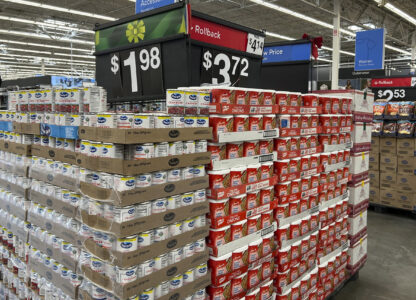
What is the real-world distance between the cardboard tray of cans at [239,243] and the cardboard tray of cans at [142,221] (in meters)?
0.32

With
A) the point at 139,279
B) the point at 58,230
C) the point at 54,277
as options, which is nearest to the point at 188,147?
the point at 139,279

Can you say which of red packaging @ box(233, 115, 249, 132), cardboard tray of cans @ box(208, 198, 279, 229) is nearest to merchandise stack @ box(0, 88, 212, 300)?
cardboard tray of cans @ box(208, 198, 279, 229)

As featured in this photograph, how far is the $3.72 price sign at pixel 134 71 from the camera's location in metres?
3.01

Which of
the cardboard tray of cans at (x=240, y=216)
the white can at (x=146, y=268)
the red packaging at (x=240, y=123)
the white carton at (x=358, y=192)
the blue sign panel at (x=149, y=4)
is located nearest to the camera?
the white can at (x=146, y=268)

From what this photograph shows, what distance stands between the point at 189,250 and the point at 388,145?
21.3ft

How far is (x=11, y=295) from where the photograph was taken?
322 cm

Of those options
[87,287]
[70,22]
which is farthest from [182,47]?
[70,22]

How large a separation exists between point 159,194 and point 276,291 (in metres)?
1.74

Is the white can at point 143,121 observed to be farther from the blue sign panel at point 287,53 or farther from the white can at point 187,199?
the blue sign panel at point 287,53

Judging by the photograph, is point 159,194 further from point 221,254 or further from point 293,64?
point 293,64

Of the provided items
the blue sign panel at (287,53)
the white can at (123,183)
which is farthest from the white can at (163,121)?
the blue sign panel at (287,53)

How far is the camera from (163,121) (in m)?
2.06

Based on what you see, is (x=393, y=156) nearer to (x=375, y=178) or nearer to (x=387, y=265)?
(x=375, y=178)

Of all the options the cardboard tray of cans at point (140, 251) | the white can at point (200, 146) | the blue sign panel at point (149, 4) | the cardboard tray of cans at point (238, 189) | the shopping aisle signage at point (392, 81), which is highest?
the blue sign panel at point (149, 4)
